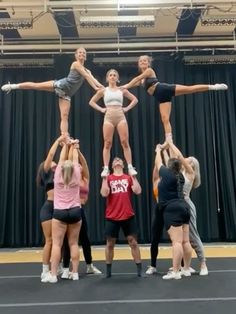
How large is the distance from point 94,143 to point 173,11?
115 inches

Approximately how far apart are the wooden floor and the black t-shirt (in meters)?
2.02

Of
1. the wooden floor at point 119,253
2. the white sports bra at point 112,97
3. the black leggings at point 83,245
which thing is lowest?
the wooden floor at point 119,253

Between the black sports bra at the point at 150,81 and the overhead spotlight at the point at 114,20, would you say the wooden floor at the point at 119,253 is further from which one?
the overhead spotlight at the point at 114,20

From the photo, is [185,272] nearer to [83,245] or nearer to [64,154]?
[83,245]

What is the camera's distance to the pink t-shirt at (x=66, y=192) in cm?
415

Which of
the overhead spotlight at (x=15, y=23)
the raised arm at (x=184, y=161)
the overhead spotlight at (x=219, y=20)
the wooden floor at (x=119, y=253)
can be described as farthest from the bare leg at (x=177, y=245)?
the overhead spotlight at (x=15, y=23)

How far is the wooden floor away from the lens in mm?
6004

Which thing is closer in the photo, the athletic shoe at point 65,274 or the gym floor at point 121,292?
the gym floor at point 121,292

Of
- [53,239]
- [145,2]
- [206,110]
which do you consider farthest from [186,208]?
[206,110]

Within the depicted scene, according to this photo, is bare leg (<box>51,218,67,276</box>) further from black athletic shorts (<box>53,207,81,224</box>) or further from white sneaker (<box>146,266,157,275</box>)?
white sneaker (<box>146,266,157,275</box>)

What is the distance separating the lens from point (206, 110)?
325 inches

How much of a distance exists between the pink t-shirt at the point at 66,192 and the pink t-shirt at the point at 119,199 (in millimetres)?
354

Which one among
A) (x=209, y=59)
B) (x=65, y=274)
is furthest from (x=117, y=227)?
(x=209, y=59)

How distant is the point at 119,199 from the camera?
431 centimetres
